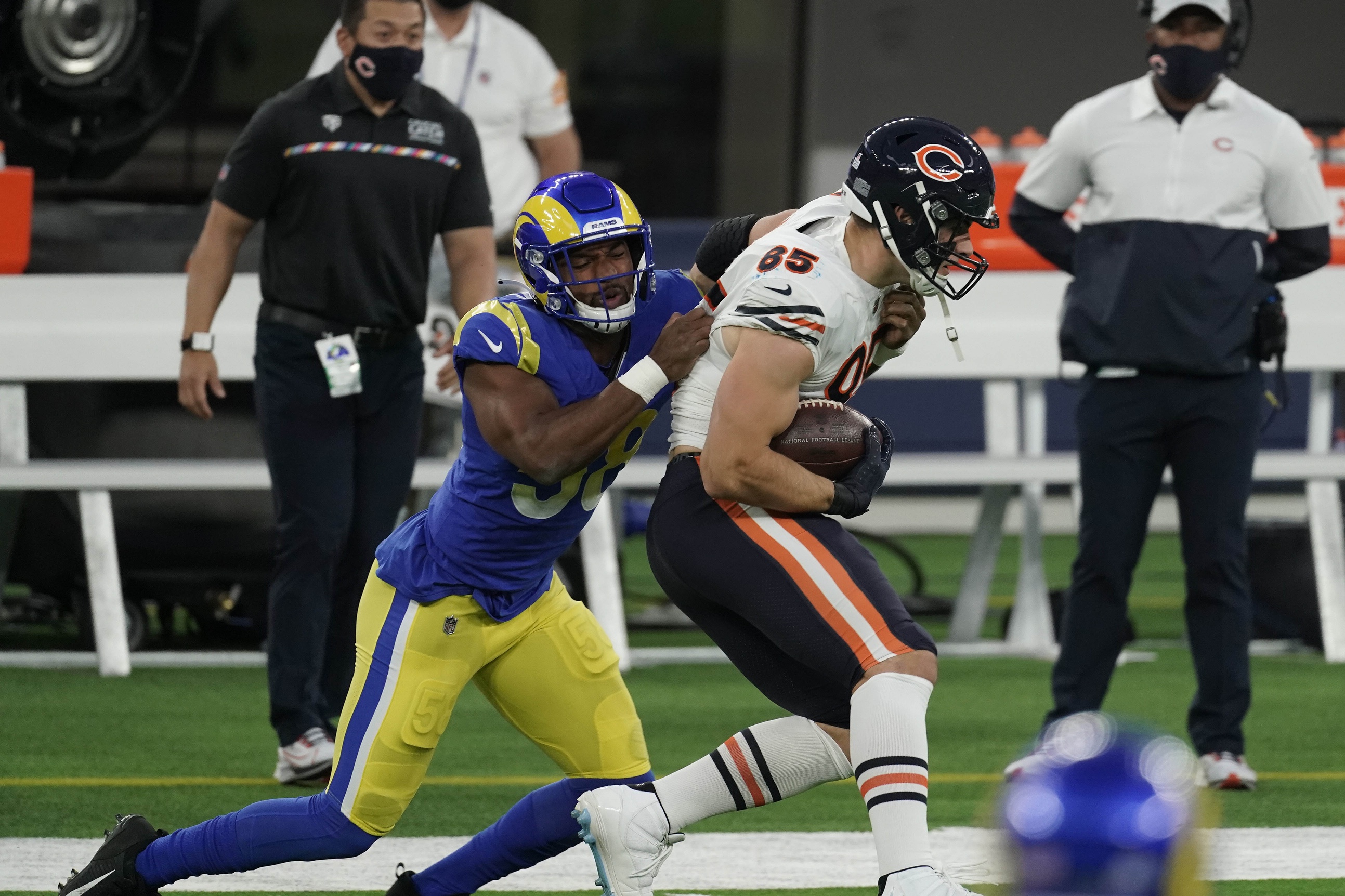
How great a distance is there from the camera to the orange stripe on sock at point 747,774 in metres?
4.09

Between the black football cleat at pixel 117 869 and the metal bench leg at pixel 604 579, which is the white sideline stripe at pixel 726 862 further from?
the metal bench leg at pixel 604 579

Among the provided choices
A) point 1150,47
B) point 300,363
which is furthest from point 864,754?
point 1150,47

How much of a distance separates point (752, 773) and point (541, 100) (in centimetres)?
483

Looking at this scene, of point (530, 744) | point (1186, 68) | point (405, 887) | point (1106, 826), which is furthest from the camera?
point (530, 744)

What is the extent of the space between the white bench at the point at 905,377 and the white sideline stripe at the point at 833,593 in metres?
4.00

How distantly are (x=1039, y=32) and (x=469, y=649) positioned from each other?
42.5 feet

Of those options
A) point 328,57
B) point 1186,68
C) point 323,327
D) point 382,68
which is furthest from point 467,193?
point 1186,68

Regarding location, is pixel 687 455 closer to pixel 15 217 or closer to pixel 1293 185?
pixel 1293 185

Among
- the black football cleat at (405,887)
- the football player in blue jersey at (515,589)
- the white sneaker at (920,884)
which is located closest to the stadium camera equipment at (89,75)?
the football player in blue jersey at (515,589)

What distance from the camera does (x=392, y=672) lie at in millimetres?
3998

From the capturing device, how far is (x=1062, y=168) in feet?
20.2

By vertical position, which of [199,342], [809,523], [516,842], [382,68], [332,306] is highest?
[382,68]

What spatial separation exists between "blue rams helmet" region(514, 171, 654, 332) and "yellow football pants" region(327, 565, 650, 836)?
1.98ft

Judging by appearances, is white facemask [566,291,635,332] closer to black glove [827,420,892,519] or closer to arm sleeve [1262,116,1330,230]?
black glove [827,420,892,519]
